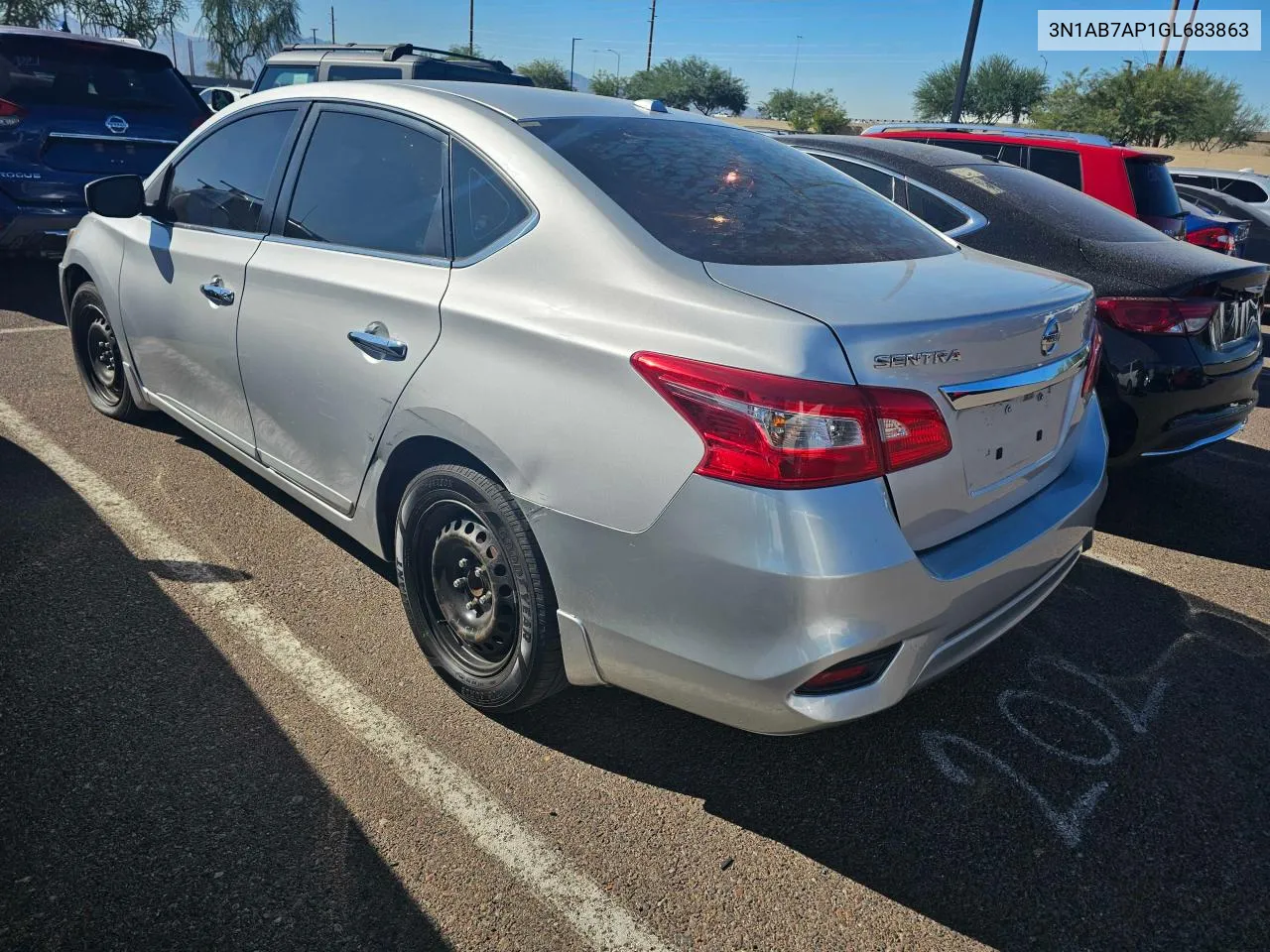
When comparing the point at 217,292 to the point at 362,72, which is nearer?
Result: the point at 217,292

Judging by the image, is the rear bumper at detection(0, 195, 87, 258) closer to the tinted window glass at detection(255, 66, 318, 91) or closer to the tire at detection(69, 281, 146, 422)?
the tire at detection(69, 281, 146, 422)

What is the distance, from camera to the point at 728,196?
2578 millimetres

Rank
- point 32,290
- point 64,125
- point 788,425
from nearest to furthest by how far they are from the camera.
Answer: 1. point 788,425
2. point 64,125
3. point 32,290

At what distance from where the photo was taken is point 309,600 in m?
3.19

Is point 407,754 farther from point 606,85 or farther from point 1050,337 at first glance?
point 606,85

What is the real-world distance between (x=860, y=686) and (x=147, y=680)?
2.03 meters

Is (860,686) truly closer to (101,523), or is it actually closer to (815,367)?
(815,367)

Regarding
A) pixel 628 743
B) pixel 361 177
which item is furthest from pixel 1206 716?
pixel 361 177

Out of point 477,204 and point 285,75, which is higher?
point 285,75

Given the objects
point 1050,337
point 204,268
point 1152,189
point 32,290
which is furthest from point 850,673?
point 32,290

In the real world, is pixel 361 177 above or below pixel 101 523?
above

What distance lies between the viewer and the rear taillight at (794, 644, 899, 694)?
76.6 inches

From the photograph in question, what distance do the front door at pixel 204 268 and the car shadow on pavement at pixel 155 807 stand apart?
2.88 feet

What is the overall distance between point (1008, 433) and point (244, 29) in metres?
60.2
